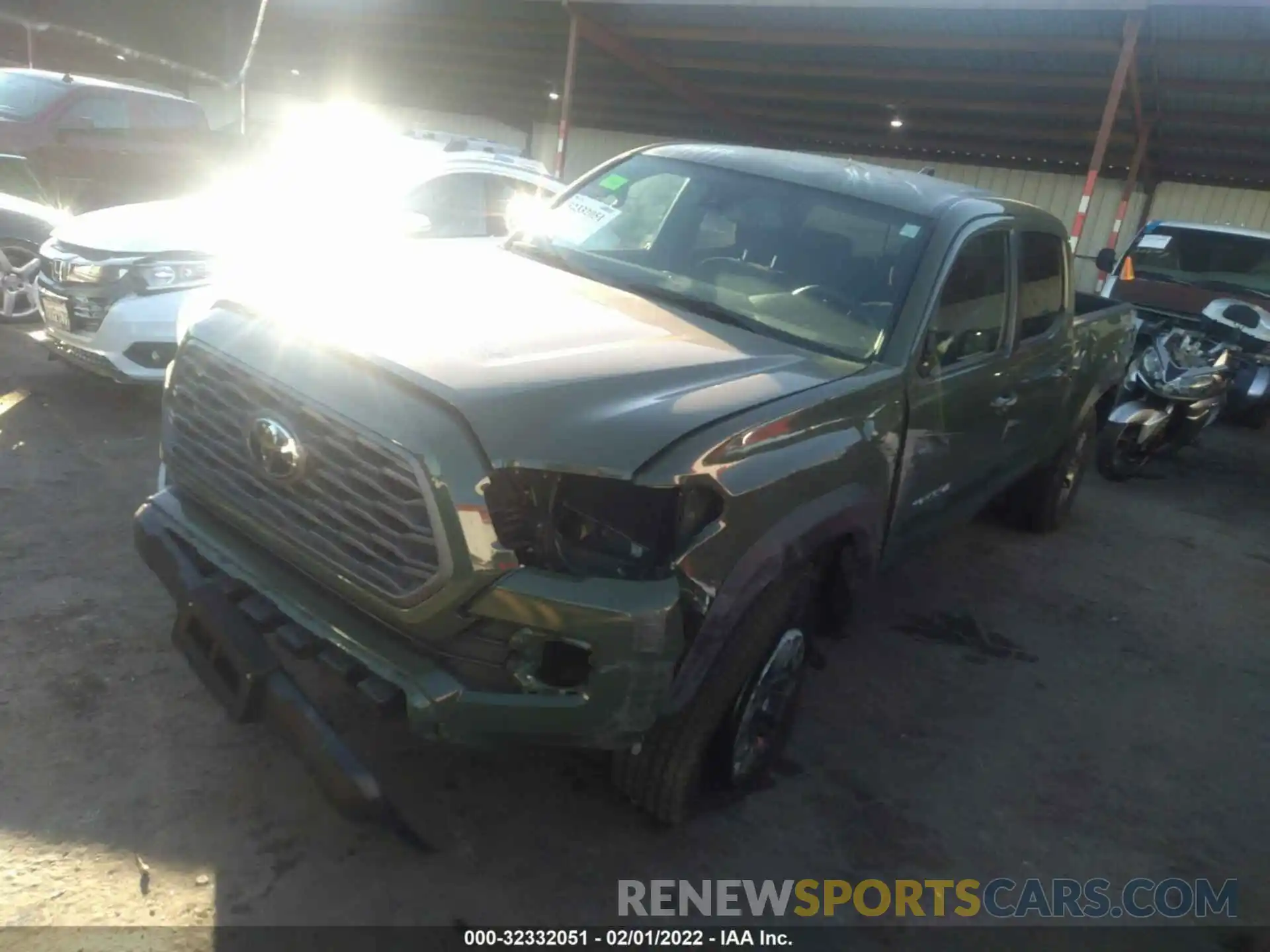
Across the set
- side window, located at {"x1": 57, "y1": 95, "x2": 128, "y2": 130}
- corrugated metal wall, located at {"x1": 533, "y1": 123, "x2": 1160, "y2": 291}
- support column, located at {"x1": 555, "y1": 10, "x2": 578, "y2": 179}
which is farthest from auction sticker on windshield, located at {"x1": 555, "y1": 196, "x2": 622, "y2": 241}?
corrugated metal wall, located at {"x1": 533, "y1": 123, "x2": 1160, "y2": 291}

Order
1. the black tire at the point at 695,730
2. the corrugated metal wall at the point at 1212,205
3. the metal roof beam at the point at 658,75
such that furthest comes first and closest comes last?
the corrugated metal wall at the point at 1212,205 → the metal roof beam at the point at 658,75 → the black tire at the point at 695,730

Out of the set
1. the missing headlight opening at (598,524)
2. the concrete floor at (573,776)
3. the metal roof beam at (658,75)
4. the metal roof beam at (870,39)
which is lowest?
the concrete floor at (573,776)

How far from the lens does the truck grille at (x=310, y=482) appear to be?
2389 mm

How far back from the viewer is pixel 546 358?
8.89ft

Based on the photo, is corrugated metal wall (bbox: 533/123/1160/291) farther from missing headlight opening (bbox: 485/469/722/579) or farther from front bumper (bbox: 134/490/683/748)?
front bumper (bbox: 134/490/683/748)

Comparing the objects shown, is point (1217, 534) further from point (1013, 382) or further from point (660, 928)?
point (660, 928)

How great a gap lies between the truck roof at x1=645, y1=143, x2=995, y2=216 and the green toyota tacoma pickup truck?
26 mm

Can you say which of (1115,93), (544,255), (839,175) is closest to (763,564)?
(544,255)

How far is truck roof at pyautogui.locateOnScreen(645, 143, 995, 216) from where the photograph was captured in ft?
12.4

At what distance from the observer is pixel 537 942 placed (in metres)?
2.57

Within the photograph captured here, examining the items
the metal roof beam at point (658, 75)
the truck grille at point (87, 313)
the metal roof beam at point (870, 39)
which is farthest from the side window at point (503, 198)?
the metal roof beam at point (658, 75)

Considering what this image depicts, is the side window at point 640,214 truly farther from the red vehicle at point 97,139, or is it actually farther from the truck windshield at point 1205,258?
the truck windshield at point 1205,258

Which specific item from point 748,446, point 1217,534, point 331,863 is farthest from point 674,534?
point 1217,534

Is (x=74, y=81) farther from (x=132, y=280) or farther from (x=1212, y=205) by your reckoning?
(x=1212, y=205)
